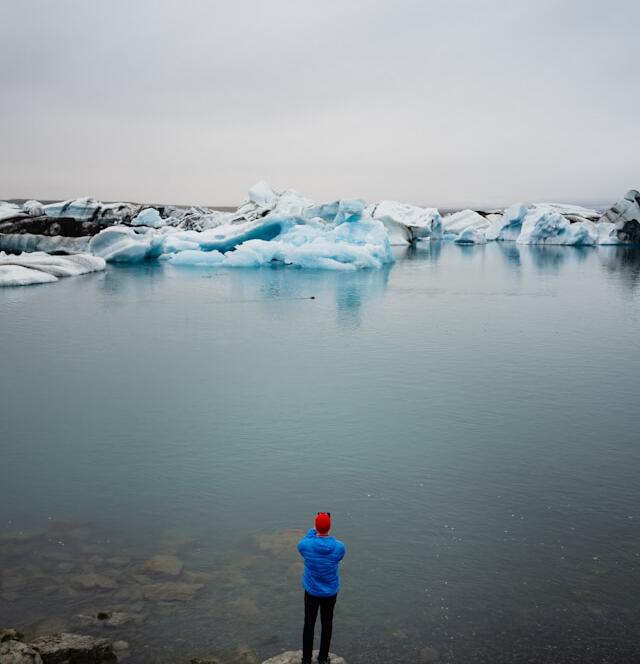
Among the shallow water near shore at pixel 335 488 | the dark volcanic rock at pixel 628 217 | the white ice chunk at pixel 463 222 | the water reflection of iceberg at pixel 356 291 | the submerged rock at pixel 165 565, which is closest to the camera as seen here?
the shallow water near shore at pixel 335 488

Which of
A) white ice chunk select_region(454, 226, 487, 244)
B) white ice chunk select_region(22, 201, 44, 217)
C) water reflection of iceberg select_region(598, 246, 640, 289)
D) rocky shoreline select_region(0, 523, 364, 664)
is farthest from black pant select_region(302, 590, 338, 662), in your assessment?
white ice chunk select_region(454, 226, 487, 244)

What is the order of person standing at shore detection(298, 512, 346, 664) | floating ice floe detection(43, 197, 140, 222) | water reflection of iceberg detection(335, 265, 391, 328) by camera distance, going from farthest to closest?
floating ice floe detection(43, 197, 140, 222), water reflection of iceberg detection(335, 265, 391, 328), person standing at shore detection(298, 512, 346, 664)

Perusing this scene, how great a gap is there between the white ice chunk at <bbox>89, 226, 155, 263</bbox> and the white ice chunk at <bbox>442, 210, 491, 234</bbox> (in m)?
32.6

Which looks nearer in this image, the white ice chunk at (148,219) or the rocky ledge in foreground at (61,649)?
the rocky ledge in foreground at (61,649)

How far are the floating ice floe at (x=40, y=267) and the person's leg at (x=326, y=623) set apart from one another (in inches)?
762

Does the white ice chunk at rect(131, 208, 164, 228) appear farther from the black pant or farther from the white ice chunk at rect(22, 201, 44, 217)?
the black pant

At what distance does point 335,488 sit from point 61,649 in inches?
107

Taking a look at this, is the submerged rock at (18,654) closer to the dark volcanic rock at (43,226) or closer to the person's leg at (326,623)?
the person's leg at (326,623)

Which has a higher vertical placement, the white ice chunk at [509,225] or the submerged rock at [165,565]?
the white ice chunk at [509,225]

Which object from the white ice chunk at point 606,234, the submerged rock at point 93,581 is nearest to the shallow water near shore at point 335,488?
the submerged rock at point 93,581

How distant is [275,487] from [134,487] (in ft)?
4.10

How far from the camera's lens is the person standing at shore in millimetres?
3268

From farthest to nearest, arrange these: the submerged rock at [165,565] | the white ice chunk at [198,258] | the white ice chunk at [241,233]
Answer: the white ice chunk at [241,233] → the white ice chunk at [198,258] → the submerged rock at [165,565]

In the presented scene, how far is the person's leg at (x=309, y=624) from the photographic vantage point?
337cm
